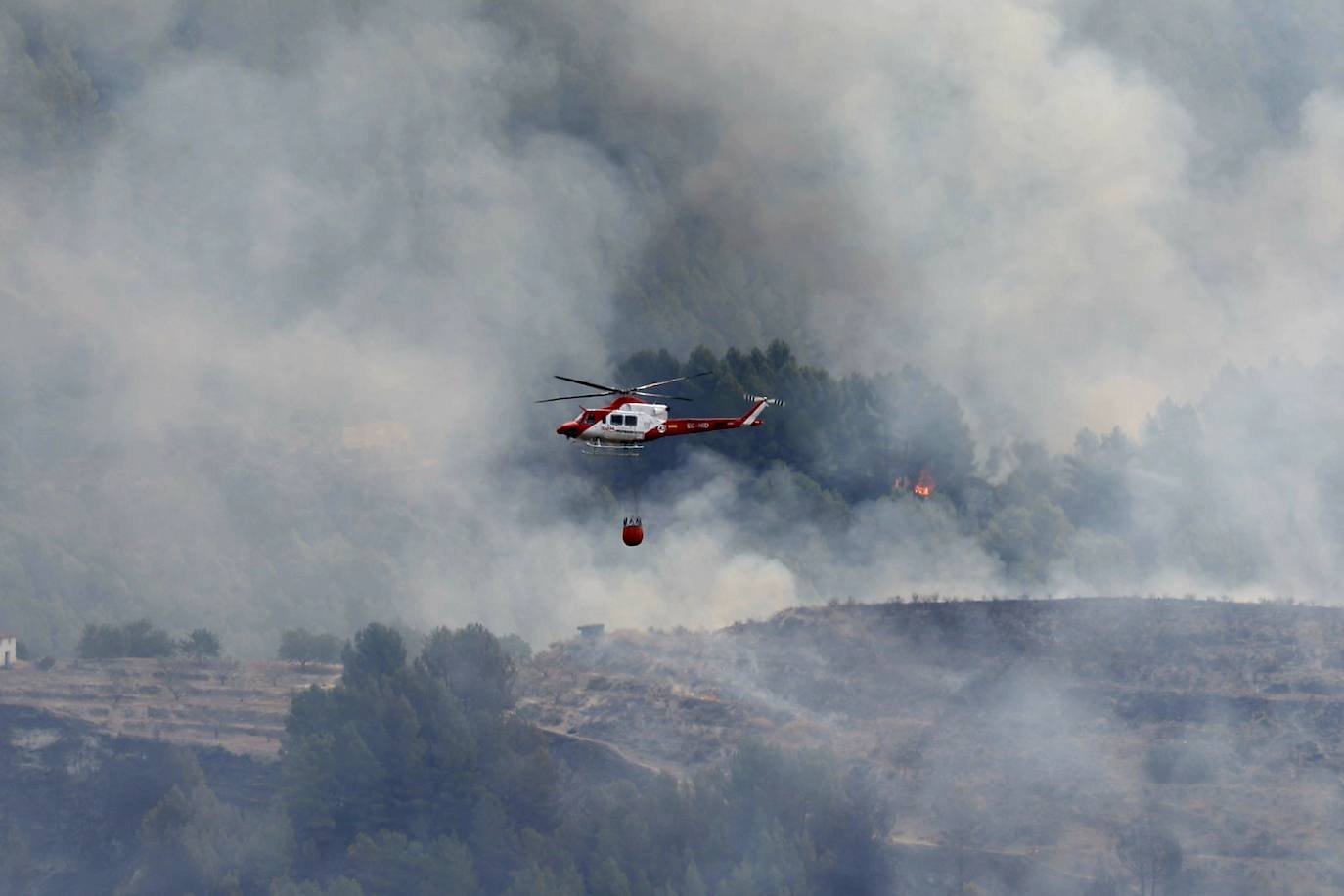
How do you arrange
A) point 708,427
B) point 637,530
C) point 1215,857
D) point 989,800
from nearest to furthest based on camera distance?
point 637,530
point 708,427
point 1215,857
point 989,800

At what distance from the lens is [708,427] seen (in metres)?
164

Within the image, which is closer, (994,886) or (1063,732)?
(994,886)

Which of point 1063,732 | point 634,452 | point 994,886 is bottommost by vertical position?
point 994,886

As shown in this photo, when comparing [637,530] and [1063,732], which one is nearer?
[637,530]

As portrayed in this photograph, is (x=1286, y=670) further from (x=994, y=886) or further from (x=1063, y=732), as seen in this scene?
(x=994, y=886)

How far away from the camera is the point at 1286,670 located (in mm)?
194750

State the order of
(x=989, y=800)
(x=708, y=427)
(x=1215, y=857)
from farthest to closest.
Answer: (x=989, y=800)
(x=1215, y=857)
(x=708, y=427)

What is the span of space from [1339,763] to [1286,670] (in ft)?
33.7

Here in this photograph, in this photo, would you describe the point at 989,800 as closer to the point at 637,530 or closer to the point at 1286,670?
the point at 1286,670

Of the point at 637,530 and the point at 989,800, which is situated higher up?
the point at 637,530

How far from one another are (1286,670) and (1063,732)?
1864 centimetres

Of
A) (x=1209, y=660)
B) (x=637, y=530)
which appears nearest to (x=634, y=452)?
(x=637, y=530)

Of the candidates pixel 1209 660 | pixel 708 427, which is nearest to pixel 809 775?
pixel 1209 660

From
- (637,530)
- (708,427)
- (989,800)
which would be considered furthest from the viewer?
(989,800)
